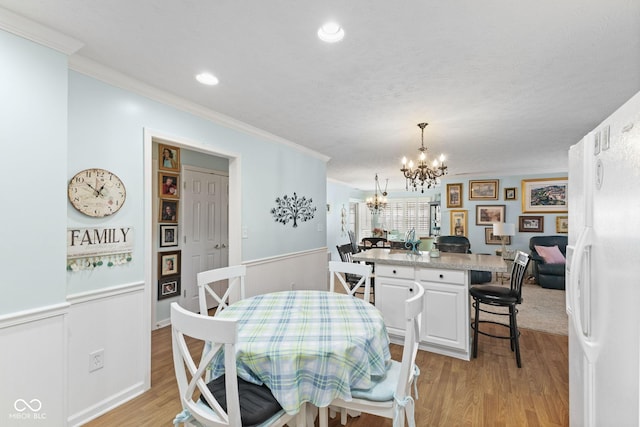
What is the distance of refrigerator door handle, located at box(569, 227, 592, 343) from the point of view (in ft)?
3.58

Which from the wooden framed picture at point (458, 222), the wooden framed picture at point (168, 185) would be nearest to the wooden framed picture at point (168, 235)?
the wooden framed picture at point (168, 185)

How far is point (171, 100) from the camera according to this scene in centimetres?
243

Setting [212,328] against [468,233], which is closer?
[212,328]

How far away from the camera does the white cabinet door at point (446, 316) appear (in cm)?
268

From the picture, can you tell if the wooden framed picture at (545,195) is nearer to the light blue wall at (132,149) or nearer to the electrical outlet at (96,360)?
the light blue wall at (132,149)

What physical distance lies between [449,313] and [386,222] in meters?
7.02

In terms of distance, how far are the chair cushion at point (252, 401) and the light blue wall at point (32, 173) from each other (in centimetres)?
111

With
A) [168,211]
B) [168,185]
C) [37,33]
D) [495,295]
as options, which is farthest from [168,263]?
[495,295]

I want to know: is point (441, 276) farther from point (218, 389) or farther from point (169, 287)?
point (169, 287)

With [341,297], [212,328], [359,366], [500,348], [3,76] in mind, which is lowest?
[500,348]

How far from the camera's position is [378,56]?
6.01 ft

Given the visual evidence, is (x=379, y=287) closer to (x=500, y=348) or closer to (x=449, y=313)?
(x=449, y=313)

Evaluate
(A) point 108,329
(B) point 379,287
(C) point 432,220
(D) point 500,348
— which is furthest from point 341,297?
(C) point 432,220

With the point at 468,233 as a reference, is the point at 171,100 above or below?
above
